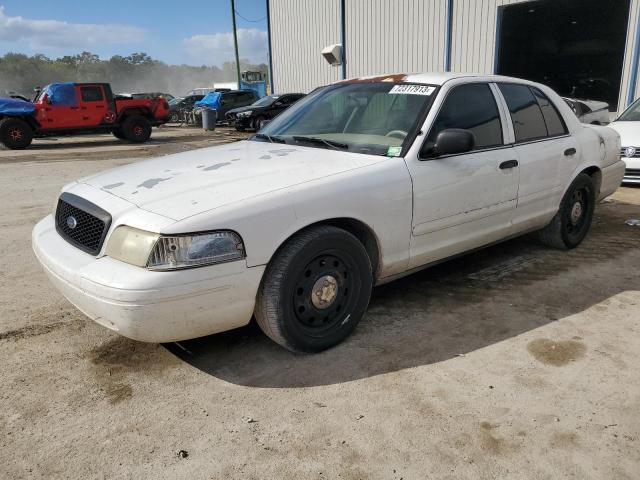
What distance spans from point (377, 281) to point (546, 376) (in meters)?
1.10

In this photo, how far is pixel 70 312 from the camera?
366 cm

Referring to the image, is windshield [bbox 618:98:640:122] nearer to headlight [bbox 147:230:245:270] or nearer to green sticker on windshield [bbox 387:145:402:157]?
green sticker on windshield [bbox 387:145:402:157]

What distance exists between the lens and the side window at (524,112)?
13.3 ft

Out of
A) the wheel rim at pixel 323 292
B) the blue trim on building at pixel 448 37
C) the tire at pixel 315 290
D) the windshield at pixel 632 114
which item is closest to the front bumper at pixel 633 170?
the windshield at pixel 632 114

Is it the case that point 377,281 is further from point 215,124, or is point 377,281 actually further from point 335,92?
point 215,124

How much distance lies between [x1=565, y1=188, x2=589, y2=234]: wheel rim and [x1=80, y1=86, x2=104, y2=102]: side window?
49.6ft

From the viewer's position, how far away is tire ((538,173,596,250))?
467 cm

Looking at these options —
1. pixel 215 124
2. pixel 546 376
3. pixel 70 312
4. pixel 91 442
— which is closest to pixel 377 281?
pixel 546 376

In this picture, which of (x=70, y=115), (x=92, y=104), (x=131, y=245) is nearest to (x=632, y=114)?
(x=131, y=245)

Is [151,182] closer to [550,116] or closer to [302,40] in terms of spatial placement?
[550,116]

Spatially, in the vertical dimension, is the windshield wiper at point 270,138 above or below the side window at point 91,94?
Result: below

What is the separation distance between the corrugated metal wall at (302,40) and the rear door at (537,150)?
15.4m

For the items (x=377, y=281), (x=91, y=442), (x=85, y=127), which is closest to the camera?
(x=91, y=442)

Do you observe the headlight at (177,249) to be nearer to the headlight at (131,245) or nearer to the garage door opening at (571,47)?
the headlight at (131,245)
